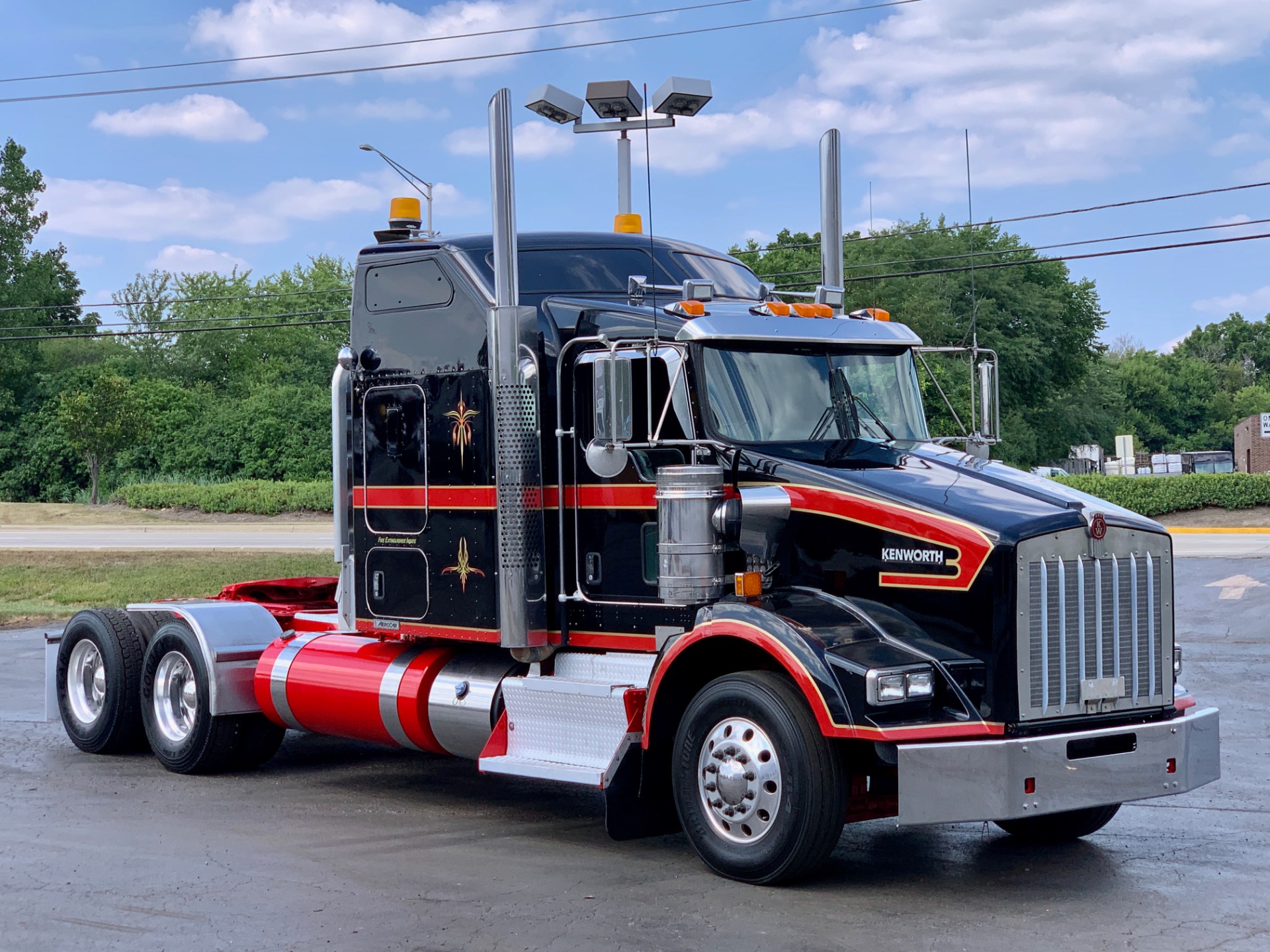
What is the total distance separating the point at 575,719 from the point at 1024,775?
96.7 inches

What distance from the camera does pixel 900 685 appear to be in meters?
6.12

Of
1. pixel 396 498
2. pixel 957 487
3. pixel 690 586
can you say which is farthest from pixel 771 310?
pixel 396 498

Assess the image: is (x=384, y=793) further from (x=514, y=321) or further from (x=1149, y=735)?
(x=1149, y=735)

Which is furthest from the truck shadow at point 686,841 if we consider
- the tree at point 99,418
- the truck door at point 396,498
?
the tree at point 99,418

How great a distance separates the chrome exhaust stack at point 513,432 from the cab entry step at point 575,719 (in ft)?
0.99

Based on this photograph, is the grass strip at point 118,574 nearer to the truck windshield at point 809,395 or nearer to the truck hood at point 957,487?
the truck windshield at point 809,395

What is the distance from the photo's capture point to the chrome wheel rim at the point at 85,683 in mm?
10461

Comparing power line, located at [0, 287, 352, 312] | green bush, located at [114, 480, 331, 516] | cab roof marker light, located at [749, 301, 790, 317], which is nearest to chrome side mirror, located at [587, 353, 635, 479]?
cab roof marker light, located at [749, 301, 790, 317]

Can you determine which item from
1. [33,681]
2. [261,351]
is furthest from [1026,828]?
[261,351]

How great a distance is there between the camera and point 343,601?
9.40 m

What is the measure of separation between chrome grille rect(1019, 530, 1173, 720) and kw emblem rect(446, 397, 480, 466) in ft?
11.2

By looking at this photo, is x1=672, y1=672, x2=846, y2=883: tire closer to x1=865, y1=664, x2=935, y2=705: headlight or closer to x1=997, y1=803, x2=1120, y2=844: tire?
x1=865, y1=664, x2=935, y2=705: headlight

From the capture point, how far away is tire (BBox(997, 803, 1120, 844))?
744 centimetres

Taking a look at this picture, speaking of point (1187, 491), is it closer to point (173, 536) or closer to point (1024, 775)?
point (173, 536)
